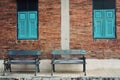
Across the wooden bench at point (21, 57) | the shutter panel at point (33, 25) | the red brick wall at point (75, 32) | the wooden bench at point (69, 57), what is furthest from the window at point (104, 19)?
the wooden bench at point (21, 57)

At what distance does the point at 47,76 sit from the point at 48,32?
2.11 meters

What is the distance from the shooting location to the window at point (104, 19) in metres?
12.3

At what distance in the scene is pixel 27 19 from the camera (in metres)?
12.5

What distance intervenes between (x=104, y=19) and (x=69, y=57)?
6.49ft

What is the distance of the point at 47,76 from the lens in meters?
10.9

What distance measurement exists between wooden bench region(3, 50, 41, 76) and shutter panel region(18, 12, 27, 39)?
66 centimetres

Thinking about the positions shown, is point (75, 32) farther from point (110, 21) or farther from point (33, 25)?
point (33, 25)

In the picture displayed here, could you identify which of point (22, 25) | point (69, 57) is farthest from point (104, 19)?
point (22, 25)

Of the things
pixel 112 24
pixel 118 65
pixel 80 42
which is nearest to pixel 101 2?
pixel 112 24

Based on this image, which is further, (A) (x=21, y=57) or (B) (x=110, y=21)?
(A) (x=21, y=57)

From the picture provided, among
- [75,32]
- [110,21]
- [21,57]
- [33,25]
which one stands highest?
[110,21]

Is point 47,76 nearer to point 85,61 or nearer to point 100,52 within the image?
point 85,61

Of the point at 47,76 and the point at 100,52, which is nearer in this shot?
the point at 47,76

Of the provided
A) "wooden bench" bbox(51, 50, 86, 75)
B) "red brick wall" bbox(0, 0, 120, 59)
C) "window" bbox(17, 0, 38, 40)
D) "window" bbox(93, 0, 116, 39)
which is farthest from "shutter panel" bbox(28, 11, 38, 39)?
"window" bbox(93, 0, 116, 39)
